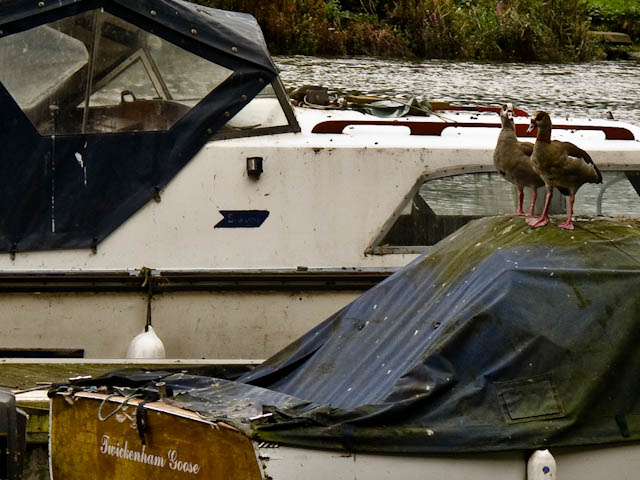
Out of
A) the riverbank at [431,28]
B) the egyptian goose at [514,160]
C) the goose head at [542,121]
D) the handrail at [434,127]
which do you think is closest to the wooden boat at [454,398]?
the goose head at [542,121]

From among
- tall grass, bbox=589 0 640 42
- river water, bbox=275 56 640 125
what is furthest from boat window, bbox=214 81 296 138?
tall grass, bbox=589 0 640 42

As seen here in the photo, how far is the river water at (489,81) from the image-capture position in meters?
18.8

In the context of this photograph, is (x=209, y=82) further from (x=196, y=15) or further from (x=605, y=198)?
(x=605, y=198)

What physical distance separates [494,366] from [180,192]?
318cm

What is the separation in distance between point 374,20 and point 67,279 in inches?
907

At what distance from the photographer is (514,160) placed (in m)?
6.64

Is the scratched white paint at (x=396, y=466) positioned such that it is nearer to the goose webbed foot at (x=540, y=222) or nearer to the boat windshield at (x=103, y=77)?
the goose webbed foot at (x=540, y=222)

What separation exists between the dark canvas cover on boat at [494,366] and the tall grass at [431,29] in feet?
68.7

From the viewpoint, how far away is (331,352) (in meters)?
5.78

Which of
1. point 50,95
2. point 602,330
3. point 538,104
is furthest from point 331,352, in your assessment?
point 538,104

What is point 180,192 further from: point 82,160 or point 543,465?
point 543,465

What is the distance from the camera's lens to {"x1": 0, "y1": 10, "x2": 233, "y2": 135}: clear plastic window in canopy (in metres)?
7.68

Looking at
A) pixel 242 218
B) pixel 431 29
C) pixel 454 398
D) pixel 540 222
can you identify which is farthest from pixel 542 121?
pixel 431 29

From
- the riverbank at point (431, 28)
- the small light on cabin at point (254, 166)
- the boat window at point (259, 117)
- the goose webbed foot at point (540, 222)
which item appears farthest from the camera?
the riverbank at point (431, 28)
